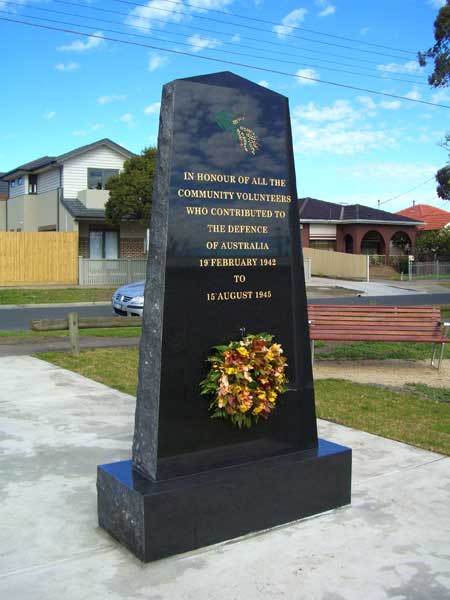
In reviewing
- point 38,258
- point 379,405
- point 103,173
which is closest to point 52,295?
point 38,258

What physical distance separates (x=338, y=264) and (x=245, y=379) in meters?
38.3

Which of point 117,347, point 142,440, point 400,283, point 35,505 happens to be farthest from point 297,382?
point 400,283

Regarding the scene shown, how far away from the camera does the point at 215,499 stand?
13.1 ft

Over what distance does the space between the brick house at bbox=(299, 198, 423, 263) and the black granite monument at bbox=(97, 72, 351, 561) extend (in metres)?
40.1

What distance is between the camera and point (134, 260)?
104 ft

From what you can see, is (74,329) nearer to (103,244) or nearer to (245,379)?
(245,379)

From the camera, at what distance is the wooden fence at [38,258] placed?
29641 millimetres

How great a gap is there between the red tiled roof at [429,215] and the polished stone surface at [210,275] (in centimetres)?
4972

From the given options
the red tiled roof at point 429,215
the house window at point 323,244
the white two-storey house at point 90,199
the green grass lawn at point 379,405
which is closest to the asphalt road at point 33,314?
the green grass lawn at point 379,405

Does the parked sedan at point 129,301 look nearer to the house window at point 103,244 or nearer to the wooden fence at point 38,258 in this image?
the wooden fence at point 38,258

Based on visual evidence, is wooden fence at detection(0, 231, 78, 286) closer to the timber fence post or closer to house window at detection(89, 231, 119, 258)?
house window at detection(89, 231, 119, 258)

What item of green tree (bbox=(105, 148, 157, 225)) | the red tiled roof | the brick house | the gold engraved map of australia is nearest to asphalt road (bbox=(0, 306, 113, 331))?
green tree (bbox=(105, 148, 157, 225))

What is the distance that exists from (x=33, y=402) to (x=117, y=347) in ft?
15.4

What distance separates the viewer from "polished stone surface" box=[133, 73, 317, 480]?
13.5 ft
